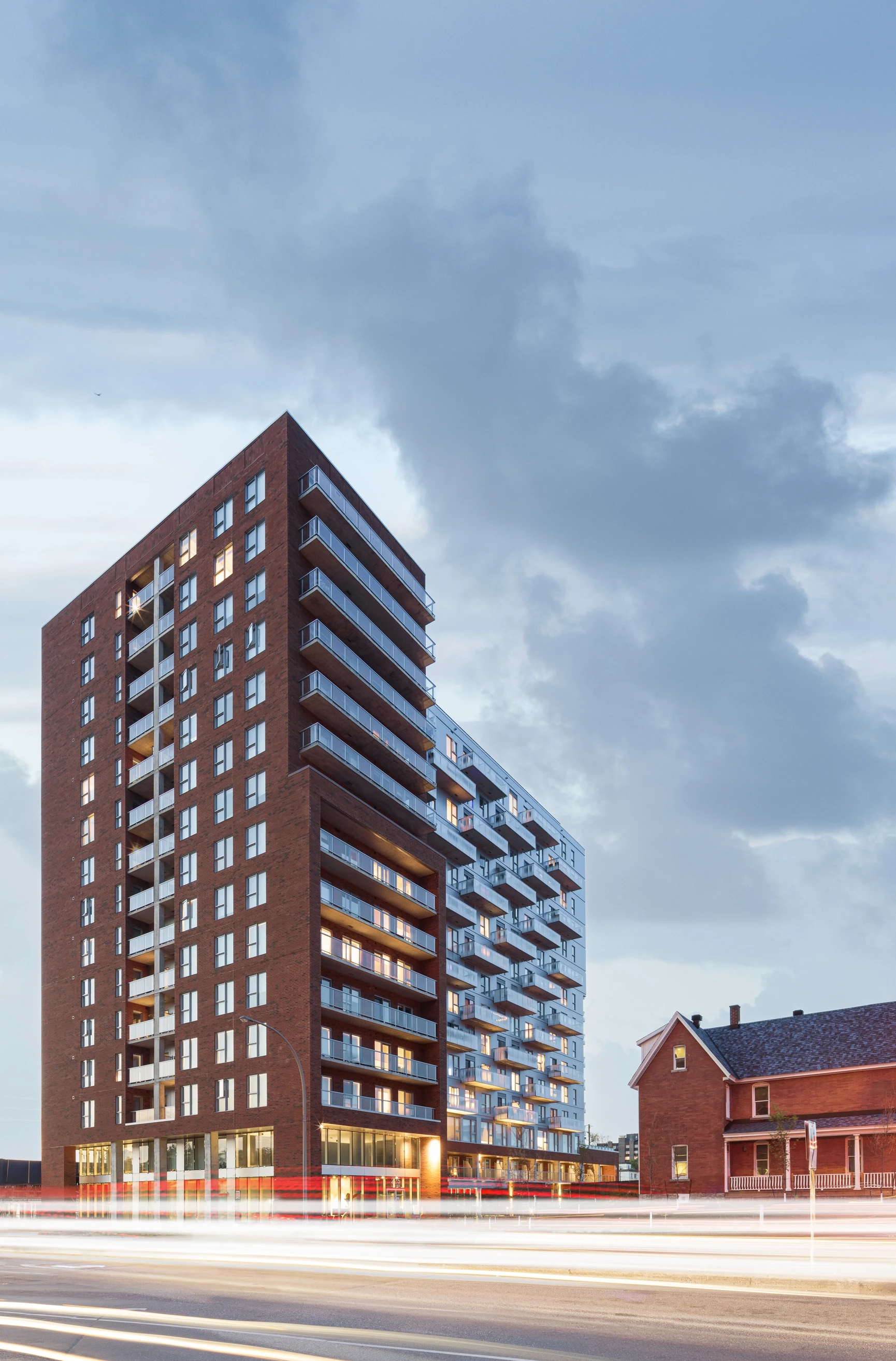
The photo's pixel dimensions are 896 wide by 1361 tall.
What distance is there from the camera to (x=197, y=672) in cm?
7138

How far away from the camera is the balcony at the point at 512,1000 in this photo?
103750 millimetres

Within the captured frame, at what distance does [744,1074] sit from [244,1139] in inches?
1006

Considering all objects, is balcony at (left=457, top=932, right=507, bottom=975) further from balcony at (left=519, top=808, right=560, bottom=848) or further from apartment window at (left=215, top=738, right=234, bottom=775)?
apartment window at (left=215, top=738, right=234, bottom=775)

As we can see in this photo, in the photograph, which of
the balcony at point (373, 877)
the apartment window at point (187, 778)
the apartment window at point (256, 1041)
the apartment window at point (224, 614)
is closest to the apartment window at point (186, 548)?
the apartment window at point (224, 614)

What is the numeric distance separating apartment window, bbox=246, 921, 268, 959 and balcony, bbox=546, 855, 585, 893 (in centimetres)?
5998

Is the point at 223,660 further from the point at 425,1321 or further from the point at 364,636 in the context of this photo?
the point at 425,1321

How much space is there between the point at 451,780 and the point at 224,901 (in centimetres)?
3339

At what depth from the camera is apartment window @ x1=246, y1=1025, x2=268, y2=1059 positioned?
61.0m

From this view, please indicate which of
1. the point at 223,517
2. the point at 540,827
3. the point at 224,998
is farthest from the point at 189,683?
the point at 540,827

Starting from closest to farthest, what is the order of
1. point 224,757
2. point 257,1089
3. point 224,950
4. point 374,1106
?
point 257,1089 < point 374,1106 < point 224,950 < point 224,757

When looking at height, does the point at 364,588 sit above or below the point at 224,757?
above

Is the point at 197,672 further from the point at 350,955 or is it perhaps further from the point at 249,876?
the point at 350,955

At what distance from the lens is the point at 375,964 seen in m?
67.1

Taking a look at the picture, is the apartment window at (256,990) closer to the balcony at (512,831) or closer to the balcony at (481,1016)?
the balcony at (481,1016)
